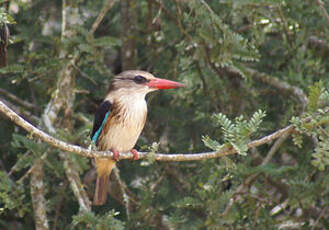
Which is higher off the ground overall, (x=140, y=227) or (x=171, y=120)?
(x=171, y=120)

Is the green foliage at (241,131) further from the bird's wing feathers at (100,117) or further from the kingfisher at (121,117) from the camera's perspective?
the bird's wing feathers at (100,117)

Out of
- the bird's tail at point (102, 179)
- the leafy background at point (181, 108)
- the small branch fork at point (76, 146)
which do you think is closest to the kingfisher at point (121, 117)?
the bird's tail at point (102, 179)

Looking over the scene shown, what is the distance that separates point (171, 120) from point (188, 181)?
58cm

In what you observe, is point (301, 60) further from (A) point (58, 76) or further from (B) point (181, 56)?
(A) point (58, 76)

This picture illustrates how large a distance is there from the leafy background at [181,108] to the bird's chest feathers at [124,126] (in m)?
0.16

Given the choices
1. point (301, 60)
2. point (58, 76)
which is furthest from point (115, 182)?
point (301, 60)

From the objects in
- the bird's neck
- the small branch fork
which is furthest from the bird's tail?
the small branch fork

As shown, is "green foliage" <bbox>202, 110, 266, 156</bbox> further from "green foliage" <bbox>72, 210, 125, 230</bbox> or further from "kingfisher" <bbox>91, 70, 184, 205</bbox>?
"kingfisher" <bbox>91, 70, 184, 205</bbox>

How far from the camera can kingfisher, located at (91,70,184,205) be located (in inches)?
172

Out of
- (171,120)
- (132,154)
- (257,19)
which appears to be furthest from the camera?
(171,120)

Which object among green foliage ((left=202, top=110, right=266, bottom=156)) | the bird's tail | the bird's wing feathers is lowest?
the bird's tail

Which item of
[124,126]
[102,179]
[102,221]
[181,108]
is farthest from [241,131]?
Answer: [181,108]

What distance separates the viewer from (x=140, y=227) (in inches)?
168

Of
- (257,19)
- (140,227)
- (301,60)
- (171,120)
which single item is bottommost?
(140,227)
